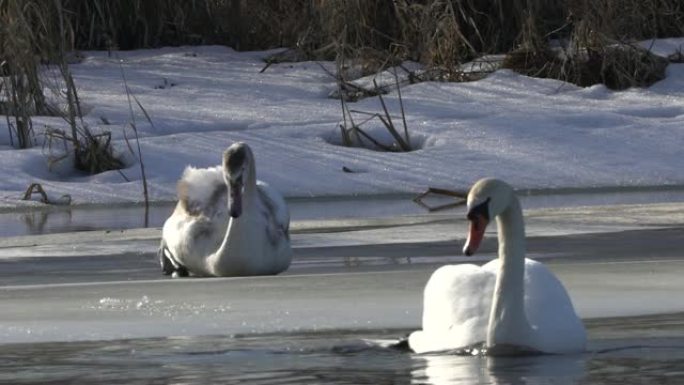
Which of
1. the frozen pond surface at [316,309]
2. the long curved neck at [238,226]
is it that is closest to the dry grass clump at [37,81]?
the frozen pond surface at [316,309]

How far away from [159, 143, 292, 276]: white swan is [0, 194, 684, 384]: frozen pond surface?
201 mm

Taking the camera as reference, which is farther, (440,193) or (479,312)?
(440,193)

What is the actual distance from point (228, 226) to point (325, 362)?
380cm

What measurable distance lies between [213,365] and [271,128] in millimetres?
12617

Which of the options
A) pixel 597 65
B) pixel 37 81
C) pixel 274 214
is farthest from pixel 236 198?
pixel 597 65

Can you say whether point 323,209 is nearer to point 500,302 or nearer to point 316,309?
point 316,309

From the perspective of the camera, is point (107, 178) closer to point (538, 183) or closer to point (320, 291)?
point (538, 183)

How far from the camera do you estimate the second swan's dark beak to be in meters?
11.0

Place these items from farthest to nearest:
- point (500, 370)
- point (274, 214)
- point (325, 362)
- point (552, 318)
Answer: point (274, 214)
point (552, 318)
point (325, 362)
point (500, 370)

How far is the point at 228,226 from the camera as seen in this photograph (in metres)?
11.4

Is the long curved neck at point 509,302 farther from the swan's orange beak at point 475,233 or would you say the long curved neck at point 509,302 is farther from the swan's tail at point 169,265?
the swan's tail at point 169,265

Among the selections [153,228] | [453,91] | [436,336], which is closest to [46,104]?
[453,91]

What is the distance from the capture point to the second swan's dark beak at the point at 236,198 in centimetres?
1100

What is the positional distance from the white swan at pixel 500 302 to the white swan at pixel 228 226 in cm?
316
